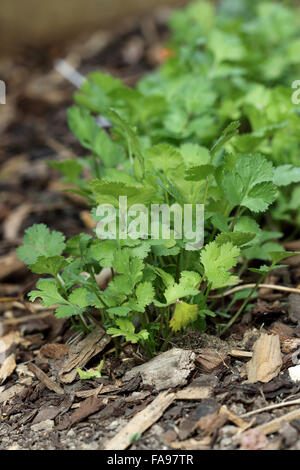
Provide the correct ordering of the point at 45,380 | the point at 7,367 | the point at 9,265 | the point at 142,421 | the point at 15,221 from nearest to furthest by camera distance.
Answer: the point at 142,421
the point at 45,380
the point at 7,367
the point at 9,265
the point at 15,221

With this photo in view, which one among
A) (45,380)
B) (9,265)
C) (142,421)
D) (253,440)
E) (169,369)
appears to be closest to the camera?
(253,440)

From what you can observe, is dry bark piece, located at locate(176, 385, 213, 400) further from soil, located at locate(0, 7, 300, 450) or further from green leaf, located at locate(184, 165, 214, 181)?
green leaf, located at locate(184, 165, 214, 181)

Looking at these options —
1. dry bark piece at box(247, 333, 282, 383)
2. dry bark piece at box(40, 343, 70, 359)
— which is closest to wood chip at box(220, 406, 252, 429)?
dry bark piece at box(247, 333, 282, 383)

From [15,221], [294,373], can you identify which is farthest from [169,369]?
[15,221]

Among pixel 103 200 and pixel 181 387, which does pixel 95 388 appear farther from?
pixel 103 200

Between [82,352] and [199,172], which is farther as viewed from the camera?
[82,352]

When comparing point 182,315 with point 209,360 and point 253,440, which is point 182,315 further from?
point 253,440
